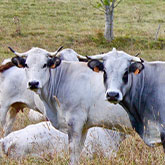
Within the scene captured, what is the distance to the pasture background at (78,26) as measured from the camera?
21453 mm

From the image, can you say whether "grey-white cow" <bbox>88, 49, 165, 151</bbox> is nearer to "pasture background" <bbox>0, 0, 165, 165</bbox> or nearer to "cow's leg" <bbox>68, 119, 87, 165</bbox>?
"cow's leg" <bbox>68, 119, 87, 165</bbox>

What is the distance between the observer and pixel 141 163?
5.54 meters

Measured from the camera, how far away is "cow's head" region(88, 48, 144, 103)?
5.89m

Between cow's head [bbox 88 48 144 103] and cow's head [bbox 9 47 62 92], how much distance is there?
1052 mm

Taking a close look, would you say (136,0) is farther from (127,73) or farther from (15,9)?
(127,73)

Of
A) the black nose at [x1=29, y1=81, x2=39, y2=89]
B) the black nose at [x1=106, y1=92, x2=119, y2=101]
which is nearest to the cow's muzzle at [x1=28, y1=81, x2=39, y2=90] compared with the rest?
the black nose at [x1=29, y1=81, x2=39, y2=89]

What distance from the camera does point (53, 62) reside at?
7195mm

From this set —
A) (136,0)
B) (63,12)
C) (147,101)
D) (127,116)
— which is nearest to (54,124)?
(127,116)

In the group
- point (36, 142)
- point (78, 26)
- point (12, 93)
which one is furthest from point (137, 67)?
point (78, 26)

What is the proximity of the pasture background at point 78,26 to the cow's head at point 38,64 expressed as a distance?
34.4ft

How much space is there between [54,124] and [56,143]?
0.33 meters

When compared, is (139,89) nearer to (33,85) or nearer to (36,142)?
(33,85)

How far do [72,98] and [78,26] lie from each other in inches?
765

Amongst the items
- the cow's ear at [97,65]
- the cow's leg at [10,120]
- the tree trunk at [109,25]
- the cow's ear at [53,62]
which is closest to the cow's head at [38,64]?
the cow's ear at [53,62]
